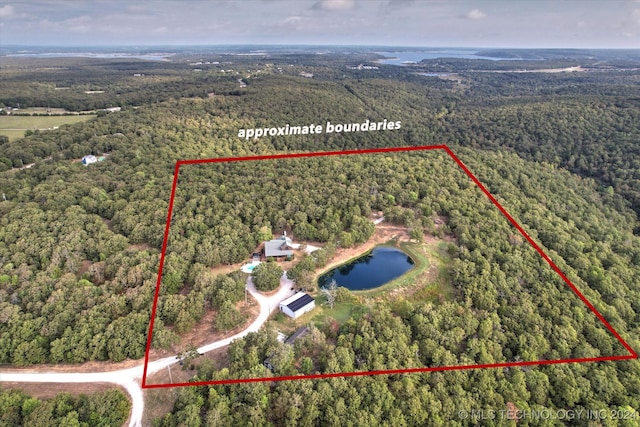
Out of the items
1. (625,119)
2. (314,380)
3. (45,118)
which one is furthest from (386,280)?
(45,118)

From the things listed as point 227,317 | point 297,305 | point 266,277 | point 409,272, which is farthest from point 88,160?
point 409,272

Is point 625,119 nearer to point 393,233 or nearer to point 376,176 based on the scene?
point 376,176

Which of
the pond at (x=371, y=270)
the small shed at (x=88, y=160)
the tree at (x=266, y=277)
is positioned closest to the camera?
the tree at (x=266, y=277)

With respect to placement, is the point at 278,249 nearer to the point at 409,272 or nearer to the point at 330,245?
the point at 330,245

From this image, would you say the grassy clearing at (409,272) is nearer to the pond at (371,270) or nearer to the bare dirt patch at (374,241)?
the pond at (371,270)

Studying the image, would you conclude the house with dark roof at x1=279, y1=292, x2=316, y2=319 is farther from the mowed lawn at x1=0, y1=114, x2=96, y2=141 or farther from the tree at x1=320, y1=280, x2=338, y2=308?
the mowed lawn at x1=0, y1=114, x2=96, y2=141

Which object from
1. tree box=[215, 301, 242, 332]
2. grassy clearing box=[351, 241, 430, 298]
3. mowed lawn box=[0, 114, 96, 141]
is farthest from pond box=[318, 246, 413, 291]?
mowed lawn box=[0, 114, 96, 141]

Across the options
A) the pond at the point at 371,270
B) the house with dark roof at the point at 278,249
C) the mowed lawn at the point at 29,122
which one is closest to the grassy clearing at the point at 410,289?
the pond at the point at 371,270
